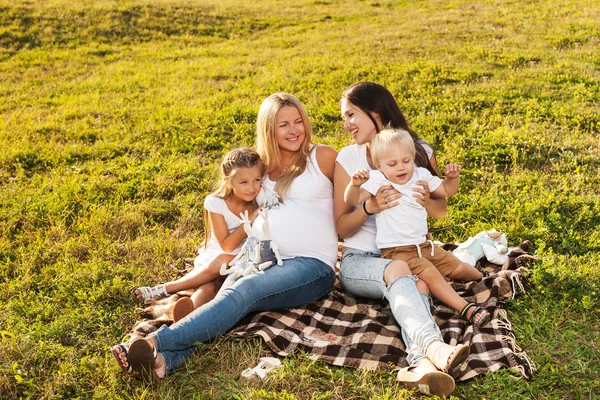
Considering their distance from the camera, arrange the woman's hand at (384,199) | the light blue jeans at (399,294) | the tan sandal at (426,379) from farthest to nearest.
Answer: the woman's hand at (384,199), the light blue jeans at (399,294), the tan sandal at (426,379)

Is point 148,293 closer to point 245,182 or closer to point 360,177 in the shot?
point 245,182

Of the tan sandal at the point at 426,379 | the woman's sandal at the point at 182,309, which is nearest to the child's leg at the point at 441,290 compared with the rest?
the tan sandal at the point at 426,379

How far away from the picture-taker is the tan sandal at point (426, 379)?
12.6 ft

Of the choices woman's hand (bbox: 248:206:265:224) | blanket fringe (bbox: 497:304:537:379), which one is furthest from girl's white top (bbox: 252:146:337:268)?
blanket fringe (bbox: 497:304:537:379)

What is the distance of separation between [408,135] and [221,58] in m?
10.8

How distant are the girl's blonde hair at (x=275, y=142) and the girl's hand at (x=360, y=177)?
0.76 meters

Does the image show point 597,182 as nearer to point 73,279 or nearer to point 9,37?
point 73,279

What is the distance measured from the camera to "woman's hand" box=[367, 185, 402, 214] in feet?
16.1

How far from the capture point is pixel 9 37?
1669 centimetres

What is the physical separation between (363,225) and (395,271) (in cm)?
77

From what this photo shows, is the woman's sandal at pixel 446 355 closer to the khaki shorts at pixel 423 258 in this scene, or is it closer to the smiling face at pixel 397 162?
the khaki shorts at pixel 423 258

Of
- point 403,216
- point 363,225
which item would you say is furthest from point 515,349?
point 363,225

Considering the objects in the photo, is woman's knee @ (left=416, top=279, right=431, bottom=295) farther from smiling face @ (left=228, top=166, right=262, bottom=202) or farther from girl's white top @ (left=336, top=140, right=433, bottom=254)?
smiling face @ (left=228, top=166, right=262, bottom=202)

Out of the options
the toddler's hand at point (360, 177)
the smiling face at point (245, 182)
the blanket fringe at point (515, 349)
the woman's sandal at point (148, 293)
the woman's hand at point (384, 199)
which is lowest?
the blanket fringe at point (515, 349)
